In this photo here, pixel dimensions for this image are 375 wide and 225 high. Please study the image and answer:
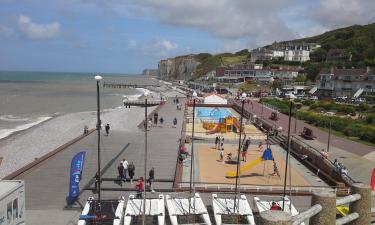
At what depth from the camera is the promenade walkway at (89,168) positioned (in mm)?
15805

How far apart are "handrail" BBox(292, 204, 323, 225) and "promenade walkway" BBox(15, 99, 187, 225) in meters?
10.2

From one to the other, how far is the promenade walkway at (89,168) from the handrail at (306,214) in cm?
1023

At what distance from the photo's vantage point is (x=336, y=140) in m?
35.8

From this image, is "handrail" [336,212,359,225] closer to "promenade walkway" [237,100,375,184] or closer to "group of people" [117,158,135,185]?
"group of people" [117,158,135,185]

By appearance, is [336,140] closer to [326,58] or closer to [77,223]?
[77,223]

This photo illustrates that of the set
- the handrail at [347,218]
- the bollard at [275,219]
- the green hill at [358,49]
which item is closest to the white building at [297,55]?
the green hill at [358,49]

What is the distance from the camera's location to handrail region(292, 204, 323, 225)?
18.9 feet

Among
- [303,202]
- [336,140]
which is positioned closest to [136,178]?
[303,202]

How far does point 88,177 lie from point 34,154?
12.3 m

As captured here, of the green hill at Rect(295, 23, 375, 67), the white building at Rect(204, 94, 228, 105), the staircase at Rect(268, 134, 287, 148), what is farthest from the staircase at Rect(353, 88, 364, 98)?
the staircase at Rect(268, 134, 287, 148)

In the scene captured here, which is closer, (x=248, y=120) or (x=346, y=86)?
(x=248, y=120)

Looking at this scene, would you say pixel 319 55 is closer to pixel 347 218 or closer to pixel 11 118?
pixel 11 118

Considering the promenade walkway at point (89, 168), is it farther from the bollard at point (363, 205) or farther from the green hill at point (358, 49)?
the green hill at point (358, 49)

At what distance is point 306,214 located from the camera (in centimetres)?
620
